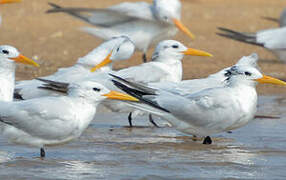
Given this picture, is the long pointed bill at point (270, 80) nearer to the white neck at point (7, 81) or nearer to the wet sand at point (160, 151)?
the wet sand at point (160, 151)

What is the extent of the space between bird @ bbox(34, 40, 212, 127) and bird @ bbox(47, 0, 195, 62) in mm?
3119

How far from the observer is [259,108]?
26.9 ft

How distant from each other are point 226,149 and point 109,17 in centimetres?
572

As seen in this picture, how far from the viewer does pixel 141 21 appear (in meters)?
11.3

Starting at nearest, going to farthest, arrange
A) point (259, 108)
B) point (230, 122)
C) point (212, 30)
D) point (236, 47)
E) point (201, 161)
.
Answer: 1. point (201, 161)
2. point (230, 122)
3. point (259, 108)
4. point (236, 47)
5. point (212, 30)

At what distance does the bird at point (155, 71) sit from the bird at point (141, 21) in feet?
10.2

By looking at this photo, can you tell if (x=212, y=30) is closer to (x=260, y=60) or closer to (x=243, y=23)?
(x=243, y=23)

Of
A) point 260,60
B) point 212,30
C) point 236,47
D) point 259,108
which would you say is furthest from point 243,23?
point 259,108

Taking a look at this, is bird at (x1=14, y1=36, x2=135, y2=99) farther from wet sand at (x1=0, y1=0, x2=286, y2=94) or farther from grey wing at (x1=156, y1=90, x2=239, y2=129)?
wet sand at (x1=0, y1=0, x2=286, y2=94)

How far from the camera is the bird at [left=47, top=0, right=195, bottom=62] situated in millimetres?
11047

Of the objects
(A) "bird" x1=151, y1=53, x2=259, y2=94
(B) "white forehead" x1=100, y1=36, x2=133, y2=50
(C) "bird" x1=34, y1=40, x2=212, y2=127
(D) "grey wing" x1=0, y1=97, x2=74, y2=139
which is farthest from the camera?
(B) "white forehead" x1=100, y1=36, x2=133, y2=50

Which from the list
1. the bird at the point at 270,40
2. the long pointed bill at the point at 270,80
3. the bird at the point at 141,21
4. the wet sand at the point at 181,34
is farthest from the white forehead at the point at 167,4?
the long pointed bill at the point at 270,80

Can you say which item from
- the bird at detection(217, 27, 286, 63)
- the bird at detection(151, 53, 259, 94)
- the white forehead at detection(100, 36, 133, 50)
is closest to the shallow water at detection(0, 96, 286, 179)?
the bird at detection(151, 53, 259, 94)

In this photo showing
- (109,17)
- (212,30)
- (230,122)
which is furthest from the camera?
(212,30)
